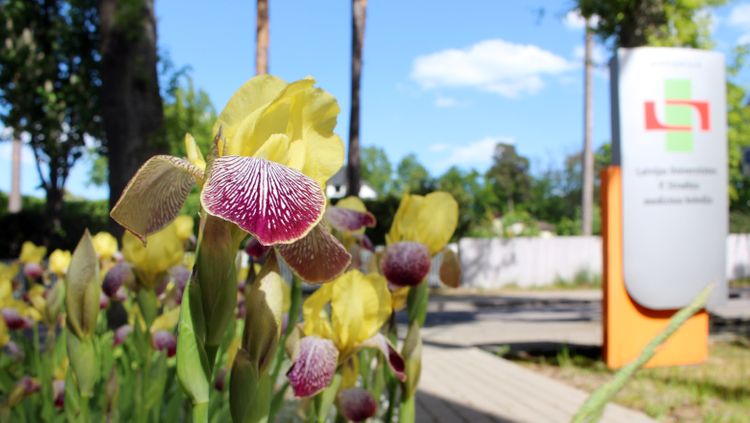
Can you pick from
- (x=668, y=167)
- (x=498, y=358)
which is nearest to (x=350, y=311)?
(x=498, y=358)

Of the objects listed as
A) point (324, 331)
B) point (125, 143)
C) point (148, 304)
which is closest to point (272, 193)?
point (324, 331)

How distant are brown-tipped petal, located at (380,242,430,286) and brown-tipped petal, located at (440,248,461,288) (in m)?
0.29

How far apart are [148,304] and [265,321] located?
0.90 meters

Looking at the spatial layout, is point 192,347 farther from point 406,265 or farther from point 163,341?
point 163,341

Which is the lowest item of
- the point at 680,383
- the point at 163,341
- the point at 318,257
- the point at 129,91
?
the point at 680,383

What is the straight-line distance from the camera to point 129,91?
4961mm

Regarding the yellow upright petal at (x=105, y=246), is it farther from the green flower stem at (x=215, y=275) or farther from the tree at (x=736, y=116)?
the tree at (x=736, y=116)

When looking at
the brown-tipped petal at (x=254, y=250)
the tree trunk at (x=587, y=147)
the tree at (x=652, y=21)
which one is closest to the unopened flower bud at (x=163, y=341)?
the brown-tipped petal at (x=254, y=250)

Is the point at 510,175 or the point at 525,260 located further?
the point at 510,175

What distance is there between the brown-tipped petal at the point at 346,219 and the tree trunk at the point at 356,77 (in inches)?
325

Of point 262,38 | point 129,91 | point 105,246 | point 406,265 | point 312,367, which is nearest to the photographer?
point 312,367

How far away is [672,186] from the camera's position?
496 centimetres

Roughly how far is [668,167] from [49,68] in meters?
9.78

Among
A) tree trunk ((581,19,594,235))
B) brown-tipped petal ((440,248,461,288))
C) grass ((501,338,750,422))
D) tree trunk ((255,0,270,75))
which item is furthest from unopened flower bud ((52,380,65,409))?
tree trunk ((581,19,594,235))
